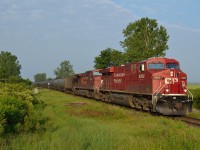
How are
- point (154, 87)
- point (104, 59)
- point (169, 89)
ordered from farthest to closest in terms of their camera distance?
point (104, 59) → point (154, 87) → point (169, 89)

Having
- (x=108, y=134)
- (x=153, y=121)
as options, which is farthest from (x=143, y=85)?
(x=108, y=134)

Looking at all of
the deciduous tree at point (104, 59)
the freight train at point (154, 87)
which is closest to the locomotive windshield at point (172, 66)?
the freight train at point (154, 87)

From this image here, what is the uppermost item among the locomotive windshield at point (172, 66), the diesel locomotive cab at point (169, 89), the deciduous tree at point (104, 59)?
the deciduous tree at point (104, 59)

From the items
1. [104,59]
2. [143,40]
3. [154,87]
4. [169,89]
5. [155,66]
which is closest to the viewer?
[169,89]

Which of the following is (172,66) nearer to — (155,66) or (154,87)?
(155,66)

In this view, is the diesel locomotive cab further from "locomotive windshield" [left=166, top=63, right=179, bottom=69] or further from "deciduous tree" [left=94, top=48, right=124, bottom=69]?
"deciduous tree" [left=94, top=48, right=124, bottom=69]

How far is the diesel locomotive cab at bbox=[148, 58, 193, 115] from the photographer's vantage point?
19.1 meters

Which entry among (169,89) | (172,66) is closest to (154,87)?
(169,89)

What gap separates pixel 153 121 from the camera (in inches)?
642

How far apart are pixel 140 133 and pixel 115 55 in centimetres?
6924

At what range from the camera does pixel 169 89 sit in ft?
64.8

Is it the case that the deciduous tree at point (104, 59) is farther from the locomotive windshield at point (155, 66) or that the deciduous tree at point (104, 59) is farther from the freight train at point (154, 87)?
the locomotive windshield at point (155, 66)

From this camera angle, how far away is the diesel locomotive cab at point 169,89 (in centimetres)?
1912

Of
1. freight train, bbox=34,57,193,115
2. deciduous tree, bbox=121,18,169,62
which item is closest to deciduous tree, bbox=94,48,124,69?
deciduous tree, bbox=121,18,169,62
